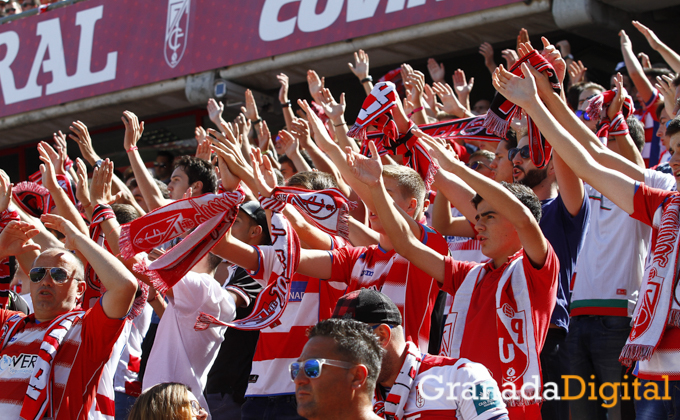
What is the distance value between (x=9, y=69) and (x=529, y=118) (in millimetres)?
10336

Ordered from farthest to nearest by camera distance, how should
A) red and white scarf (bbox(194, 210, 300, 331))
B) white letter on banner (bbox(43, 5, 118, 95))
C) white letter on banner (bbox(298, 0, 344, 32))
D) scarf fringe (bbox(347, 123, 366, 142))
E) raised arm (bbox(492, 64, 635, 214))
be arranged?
white letter on banner (bbox(43, 5, 118, 95))
white letter on banner (bbox(298, 0, 344, 32))
scarf fringe (bbox(347, 123, 366, 142))
red and white scarf (bbox(194, 210, 300, 331))
raised arm (bbox(492, 64, 635, 214))

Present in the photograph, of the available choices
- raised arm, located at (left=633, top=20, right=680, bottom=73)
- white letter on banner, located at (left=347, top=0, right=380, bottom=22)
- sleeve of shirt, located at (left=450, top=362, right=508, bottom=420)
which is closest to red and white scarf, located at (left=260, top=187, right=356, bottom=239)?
sleeve of shirt, located at (left=450, top=362, right=508, bottom=420)

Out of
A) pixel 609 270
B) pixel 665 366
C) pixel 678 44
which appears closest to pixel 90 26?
pixel 678 44

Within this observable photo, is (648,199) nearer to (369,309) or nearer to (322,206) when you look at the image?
(369,309)

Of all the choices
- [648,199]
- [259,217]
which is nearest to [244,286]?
[259,217]

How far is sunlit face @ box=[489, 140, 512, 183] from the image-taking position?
5.02 metres

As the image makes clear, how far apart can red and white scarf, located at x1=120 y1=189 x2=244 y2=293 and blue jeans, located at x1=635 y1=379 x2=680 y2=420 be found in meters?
2.07

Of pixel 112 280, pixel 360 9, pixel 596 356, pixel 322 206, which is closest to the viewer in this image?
pixel 112 280

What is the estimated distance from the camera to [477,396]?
280 cm

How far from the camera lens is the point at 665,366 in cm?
327

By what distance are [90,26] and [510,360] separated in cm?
993

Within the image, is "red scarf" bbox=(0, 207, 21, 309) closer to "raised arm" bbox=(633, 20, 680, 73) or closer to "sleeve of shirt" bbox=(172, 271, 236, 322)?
"sleeve of shirt" bbox=(172, 271, 236, 322)

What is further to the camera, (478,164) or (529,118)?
(478,164)

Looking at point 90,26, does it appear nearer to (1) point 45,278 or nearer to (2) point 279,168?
(2) point 279,168
